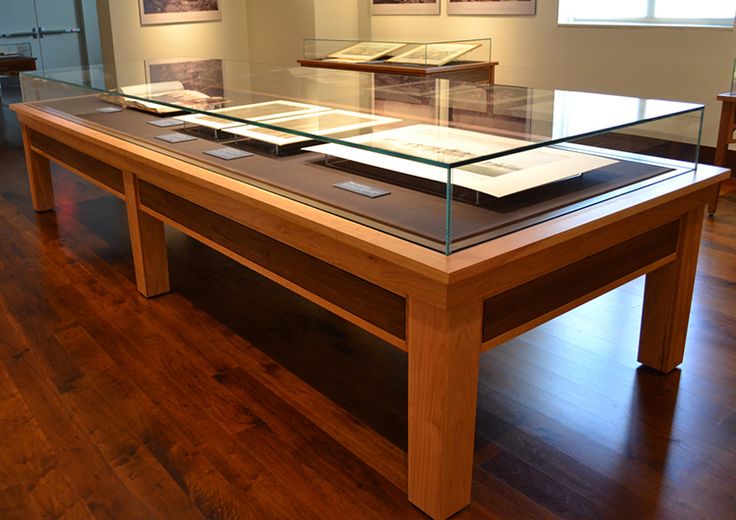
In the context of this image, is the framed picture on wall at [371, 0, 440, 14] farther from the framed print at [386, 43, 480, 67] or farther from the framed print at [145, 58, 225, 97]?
the framed print at [145, 58, 225, 97]

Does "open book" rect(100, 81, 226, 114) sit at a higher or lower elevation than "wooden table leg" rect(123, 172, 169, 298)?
higher

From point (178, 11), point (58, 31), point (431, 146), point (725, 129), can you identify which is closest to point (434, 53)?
point (725, 129)

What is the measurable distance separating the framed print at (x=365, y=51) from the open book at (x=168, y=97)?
3140 millimetres

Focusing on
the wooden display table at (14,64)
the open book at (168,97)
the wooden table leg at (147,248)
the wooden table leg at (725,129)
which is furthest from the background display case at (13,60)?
the wooden table leg at (725,129)

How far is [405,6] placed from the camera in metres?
7.30

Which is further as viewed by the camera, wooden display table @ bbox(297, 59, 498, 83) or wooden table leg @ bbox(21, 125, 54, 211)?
wooden display table @ bbox(297, 59, 498, 83)

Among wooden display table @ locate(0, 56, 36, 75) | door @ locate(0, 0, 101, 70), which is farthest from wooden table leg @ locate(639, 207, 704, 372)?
door @ locate(0, 0, 101, 70)

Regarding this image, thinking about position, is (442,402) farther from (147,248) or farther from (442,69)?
(442,69)

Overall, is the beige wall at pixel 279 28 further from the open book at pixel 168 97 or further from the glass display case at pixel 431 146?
the glass display case at pixel 431 146

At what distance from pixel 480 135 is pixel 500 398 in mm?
919

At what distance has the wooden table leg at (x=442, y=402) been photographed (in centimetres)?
166

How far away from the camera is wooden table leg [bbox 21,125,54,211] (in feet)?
14.4

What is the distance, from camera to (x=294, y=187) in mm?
2092

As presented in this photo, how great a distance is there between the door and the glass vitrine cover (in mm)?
5481
